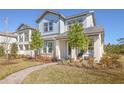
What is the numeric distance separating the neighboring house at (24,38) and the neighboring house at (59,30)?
2.29 metres

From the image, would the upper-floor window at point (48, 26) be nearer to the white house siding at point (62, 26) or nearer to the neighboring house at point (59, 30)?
the neighboring house at point (59, 30)

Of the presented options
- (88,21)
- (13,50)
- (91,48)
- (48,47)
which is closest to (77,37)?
(91,48)

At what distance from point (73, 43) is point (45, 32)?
6174mm

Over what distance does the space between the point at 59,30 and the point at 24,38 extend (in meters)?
6.32

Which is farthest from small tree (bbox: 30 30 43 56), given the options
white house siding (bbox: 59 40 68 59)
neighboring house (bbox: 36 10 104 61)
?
white house siding (bbox: 59 40 68 59)

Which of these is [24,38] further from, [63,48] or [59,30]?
[63,48]

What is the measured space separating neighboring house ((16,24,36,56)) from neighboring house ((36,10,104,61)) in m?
2.29

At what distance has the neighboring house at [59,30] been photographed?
1530cm

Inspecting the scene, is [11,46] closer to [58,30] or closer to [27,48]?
[27,48]

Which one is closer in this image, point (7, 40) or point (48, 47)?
point (48, 47)

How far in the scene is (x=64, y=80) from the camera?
812 cm

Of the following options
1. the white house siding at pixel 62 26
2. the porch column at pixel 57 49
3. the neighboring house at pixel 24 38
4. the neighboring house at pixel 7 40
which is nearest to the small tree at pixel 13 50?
the neighboring house at pixel 7 40

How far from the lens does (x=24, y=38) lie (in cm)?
2120
